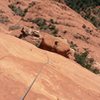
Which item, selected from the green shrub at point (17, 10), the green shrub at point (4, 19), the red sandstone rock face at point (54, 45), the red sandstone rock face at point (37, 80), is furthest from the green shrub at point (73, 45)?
the red sandstone rock face at point (37, 80)

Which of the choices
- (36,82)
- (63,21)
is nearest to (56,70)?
(36,82)

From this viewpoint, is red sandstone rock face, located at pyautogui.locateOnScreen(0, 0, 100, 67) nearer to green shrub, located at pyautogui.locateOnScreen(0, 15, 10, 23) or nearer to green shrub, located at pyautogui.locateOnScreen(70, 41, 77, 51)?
green shrub, located at pyautogui.locateOnScreen(0, 15, 10, 23)

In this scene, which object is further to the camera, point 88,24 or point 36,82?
point 88,24

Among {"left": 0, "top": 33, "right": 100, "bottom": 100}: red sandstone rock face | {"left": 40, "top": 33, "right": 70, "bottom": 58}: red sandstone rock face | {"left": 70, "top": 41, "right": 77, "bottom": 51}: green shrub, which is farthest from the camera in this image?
{"left": 70, "top": 41, "right": 77, "bottom": 51}: green shrub

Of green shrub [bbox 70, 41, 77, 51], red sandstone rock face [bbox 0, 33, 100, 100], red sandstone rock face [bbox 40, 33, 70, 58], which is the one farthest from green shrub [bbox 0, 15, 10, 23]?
red sandstone rock face [bbox 0, 33, 100, 100]

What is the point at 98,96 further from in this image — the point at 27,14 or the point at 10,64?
the point at 27,14

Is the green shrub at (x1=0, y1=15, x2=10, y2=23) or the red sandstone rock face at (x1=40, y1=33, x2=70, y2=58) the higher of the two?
the red sandstone rock face at (x1=40, y1=33, x2=70, y2=58)

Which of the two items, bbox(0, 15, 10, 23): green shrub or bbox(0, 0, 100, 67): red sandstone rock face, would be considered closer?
bbox(0, 15, 10, 23): green shrub

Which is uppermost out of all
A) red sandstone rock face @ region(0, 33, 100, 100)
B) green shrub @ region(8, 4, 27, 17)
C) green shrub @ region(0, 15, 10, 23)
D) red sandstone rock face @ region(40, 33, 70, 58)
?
red sandstone rock face @ region(0, 33, 100, 100)
